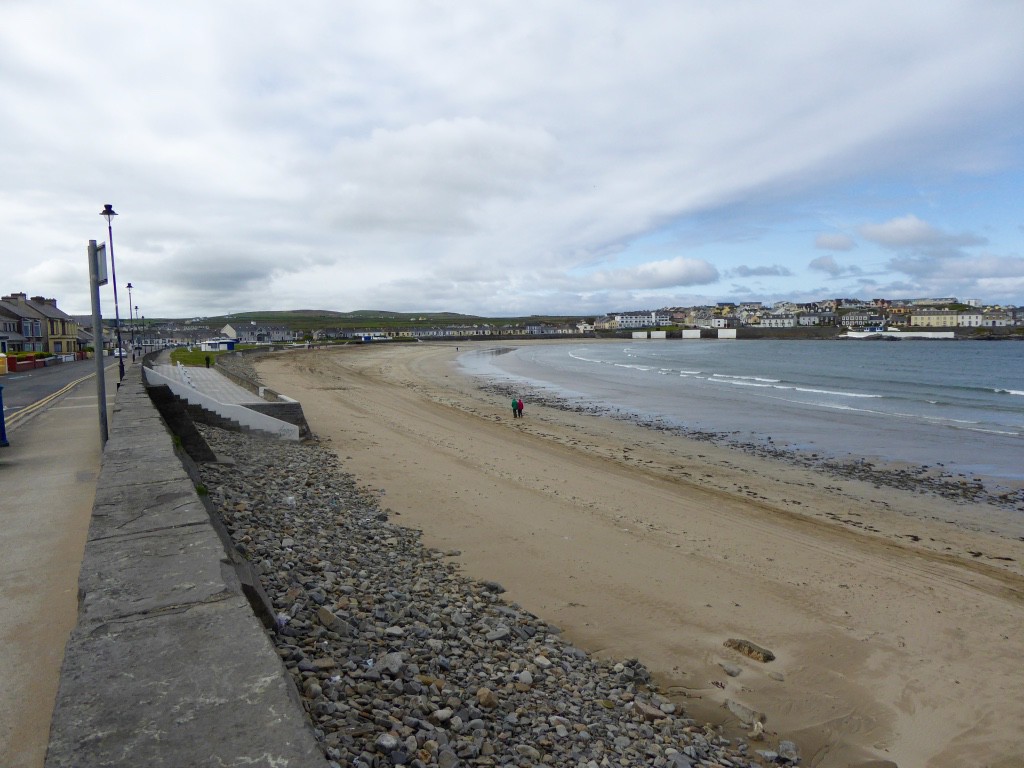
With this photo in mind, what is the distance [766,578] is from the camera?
7.96m

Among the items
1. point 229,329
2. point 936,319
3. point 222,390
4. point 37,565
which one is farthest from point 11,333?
point 936,319

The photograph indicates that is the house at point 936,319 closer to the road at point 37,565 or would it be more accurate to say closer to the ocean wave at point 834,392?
the ocean wave at point 834,392

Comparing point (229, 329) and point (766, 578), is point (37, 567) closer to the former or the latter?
point (766, 578)

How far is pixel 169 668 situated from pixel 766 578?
7.27 meters

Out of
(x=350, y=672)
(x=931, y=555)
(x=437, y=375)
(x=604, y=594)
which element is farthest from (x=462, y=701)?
(x=437, y=375)

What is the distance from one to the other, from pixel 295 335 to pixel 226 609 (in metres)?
156

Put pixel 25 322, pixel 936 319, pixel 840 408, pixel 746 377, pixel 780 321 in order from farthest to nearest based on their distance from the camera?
pixel 780 321, pixel 936 319, pixel 25 322, pixel 746 377, pixel 840 408

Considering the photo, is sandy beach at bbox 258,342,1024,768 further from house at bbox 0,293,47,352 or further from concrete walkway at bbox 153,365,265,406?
house at bbox 0,293,47,352

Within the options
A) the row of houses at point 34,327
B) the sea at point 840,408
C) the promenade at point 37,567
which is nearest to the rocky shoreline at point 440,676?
the promenade at point 37,567

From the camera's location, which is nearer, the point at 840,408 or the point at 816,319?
the point at 840,408

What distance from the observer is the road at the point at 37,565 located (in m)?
3.34

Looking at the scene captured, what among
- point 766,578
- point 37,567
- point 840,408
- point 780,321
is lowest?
point 766,578

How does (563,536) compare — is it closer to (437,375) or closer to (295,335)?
(437,375)

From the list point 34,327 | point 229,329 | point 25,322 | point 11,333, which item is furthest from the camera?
point 229,329
